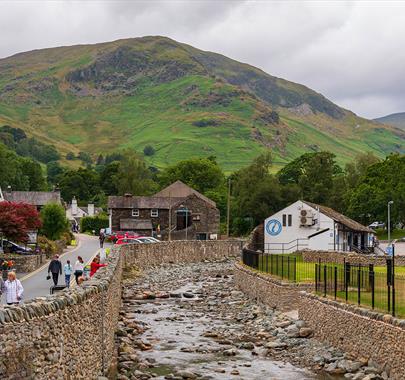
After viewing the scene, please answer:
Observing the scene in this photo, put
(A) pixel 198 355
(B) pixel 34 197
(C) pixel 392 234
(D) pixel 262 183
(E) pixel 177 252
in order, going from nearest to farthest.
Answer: (A) pixel 198 355
(E) pixel 177 252
(C) pixel 392 234
(D) pixel 262 183
(B) pixel 34 197

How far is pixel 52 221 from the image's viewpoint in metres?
79.0

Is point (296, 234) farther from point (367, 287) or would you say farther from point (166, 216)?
point (367, 287)

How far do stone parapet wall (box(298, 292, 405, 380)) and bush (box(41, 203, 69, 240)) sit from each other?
1972 inches

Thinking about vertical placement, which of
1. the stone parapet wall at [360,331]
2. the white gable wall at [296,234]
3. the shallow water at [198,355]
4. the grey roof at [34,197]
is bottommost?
the shallow water at [198,355]

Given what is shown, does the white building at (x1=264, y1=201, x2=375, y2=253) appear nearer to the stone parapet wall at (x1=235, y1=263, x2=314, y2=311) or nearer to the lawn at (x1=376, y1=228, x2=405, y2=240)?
the lawn at (x1=376, y1=228, x2=405, y2=240)

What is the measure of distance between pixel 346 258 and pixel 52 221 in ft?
113

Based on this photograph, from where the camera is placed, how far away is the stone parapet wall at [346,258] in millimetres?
56594

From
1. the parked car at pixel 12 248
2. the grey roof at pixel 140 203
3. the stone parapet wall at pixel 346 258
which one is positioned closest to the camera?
the stone parapet wall at pixel 346 258

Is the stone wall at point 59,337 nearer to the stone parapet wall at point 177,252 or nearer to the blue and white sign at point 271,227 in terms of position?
the stone parapet wall at point 177,252

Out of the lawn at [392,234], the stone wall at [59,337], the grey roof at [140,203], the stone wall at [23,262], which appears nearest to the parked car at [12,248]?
the stone wall at [23,262]

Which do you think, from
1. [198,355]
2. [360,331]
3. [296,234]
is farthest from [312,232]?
[360,331]

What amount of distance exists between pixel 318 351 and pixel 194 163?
12766cm

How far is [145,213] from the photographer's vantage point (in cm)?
10981

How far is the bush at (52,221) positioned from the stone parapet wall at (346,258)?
28.2 m
